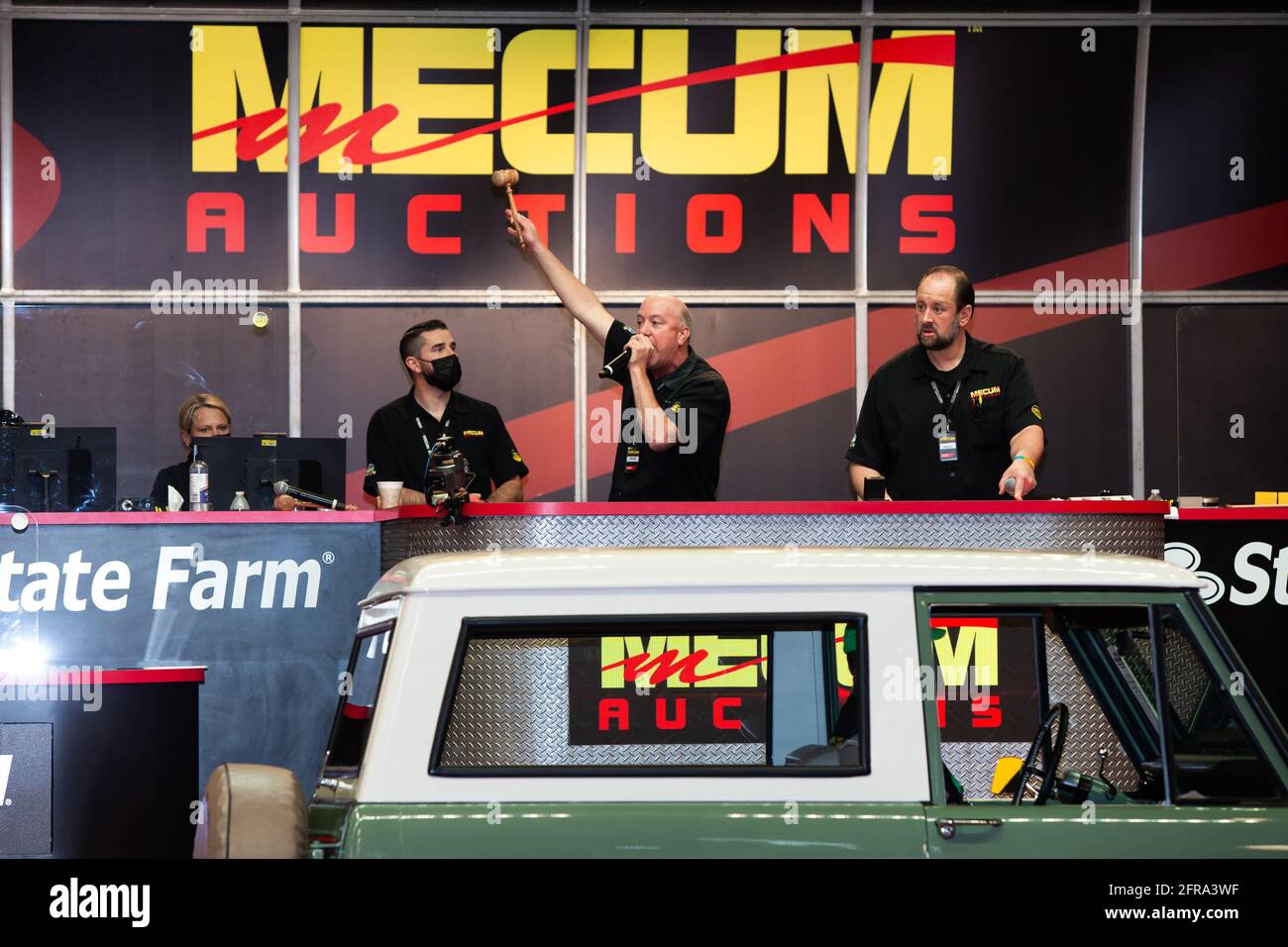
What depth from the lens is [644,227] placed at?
8922 millimetres

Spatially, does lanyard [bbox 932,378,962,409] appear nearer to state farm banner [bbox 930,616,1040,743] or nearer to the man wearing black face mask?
state farm banner [bbox 930,616,1040,743]

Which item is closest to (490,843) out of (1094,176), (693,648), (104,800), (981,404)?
(104,800)

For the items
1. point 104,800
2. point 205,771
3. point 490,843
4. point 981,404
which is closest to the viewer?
point 490,843

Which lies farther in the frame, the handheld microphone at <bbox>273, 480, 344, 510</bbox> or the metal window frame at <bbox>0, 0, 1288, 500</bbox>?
the metal window frame at <bbox>0, 0, 1288, 500</bbox>

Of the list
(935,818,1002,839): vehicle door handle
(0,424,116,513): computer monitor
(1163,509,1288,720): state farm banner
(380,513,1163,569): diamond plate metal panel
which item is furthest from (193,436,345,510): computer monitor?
(935,818,1002,839): vehicle door handle

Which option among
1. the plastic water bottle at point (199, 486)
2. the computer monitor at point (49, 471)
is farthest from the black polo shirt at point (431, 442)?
the computer monitor at point (49, 471)

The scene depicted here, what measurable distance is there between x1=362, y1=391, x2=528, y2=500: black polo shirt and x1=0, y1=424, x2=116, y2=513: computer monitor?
1294 mm

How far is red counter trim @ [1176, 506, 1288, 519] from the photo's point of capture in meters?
5.74

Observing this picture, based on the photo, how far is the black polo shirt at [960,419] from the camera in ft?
19.0

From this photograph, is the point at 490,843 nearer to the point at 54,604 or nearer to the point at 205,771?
the point at 205,771

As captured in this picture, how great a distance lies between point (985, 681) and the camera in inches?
195

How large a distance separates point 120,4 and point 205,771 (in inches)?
225

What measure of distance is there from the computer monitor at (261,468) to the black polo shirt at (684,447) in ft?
4.08
